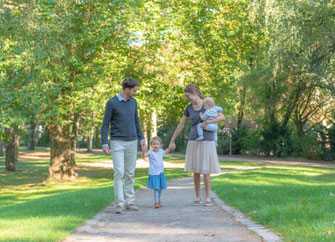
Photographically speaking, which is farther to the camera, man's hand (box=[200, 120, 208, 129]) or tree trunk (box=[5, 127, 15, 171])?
tree trunk (box=[5, 127, 15, 171])

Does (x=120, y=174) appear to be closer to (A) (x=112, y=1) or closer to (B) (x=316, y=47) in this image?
(A) (x=112, y=1)

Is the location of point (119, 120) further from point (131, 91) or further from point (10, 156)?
point (10, 156)

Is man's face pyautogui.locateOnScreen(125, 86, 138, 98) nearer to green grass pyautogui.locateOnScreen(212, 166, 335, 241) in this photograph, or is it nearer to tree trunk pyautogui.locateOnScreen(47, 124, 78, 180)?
green grass pyautogui.locateOnScreen(212, 166, 335, 241)

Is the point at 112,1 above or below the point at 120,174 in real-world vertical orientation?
above

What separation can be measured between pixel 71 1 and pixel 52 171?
8.23 m

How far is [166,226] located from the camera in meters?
6.90

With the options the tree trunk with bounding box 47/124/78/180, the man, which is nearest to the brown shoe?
the man

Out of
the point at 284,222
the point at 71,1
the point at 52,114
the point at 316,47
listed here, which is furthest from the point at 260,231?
the point at 316,47

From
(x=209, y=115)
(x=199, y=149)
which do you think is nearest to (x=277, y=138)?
(x=199, y=149)

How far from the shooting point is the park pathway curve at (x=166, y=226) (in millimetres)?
6076

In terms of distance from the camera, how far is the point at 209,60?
2334 centimetres

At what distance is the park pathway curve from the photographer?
6.08 m

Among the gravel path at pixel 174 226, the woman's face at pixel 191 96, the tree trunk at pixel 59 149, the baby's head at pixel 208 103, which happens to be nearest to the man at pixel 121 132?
the gravel path at pixel 174 226

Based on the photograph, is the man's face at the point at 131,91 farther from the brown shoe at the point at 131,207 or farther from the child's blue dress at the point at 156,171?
the brown shoe at the point at 131,207
